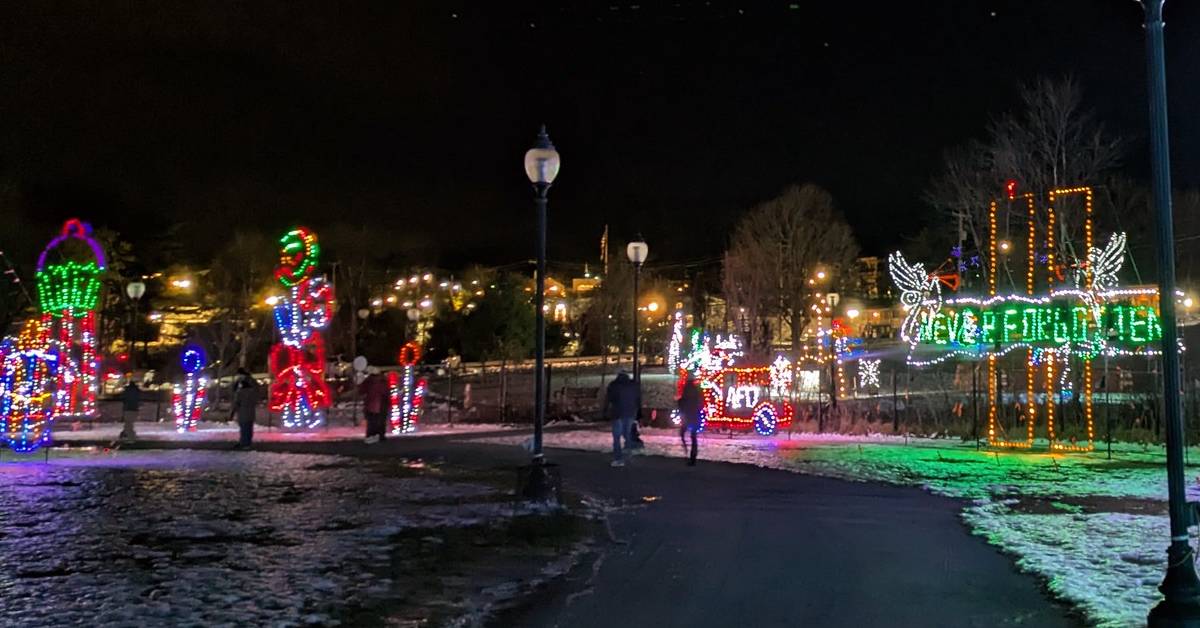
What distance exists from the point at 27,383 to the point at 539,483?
1363 cm

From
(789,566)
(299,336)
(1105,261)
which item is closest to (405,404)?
(299,336)

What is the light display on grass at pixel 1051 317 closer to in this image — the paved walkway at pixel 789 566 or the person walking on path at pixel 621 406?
the paved walkway at pixel 789 566

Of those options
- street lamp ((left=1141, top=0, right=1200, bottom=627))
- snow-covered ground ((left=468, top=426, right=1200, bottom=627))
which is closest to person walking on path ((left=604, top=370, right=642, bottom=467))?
snow-covered ground ((left=468, top=426, right=1200, bottom=627))

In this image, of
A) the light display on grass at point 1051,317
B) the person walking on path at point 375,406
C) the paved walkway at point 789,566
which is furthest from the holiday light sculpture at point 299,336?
the light display on grass at point 1051,317

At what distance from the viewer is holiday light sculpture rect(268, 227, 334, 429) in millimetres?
27203

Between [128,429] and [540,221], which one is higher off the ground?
[540,221]

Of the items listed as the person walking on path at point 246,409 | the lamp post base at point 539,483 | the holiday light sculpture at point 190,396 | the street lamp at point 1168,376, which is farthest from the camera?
the holiday light sculpture at point 190,396

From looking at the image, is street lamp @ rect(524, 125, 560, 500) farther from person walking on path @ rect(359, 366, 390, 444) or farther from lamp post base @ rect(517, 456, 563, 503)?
person walking on path @ rect(359, 366, 390, 444)

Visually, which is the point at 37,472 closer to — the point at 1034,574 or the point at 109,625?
the point at 109,625

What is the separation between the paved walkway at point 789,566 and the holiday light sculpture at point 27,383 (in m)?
12.7

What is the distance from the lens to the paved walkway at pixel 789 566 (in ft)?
23.8

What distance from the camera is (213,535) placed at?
10312 mm

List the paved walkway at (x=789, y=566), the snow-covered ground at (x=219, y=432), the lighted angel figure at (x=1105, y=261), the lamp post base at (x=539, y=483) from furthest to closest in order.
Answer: the snow-covered ground at (x=219, y=432) → the lighted angel figure at (x=1105, y=261) → the lamp post base at (x=539, y=483) → the paved walkway at (x=789, y=566)

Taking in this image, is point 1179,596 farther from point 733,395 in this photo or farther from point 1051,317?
point 733,395
